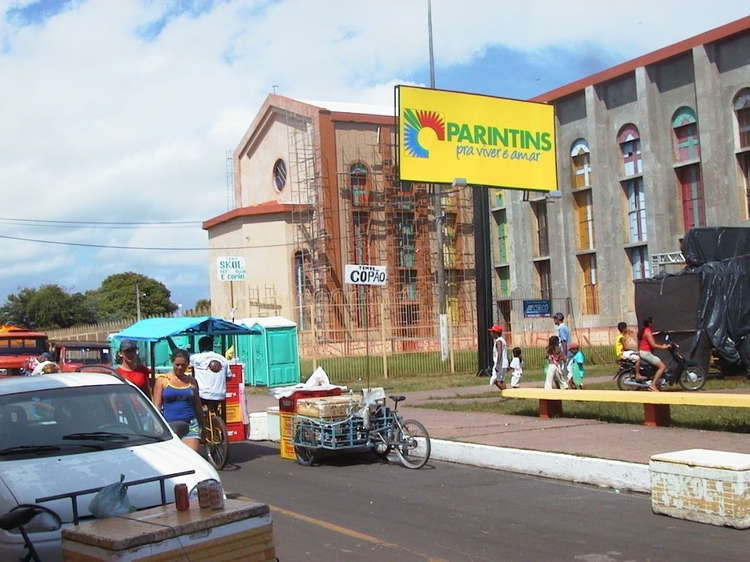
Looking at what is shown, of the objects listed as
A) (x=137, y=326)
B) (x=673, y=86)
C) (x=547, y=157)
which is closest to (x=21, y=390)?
(x=137, y=326)

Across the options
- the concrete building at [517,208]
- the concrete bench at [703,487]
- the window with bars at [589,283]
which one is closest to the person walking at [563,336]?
the concrete building at [517,208]

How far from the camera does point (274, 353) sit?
27703 millimetres

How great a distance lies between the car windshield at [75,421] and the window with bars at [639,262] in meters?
32.7

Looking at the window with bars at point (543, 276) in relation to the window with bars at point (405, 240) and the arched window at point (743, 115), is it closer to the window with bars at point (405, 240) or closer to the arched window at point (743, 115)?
the window with bars at point (405, 240)

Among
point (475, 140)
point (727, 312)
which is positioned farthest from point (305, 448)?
point (475, 140)

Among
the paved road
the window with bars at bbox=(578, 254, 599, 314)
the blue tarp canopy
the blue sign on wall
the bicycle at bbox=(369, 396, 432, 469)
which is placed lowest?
the paved road

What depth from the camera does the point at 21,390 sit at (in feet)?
23.4

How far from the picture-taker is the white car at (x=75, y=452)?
5.51 m

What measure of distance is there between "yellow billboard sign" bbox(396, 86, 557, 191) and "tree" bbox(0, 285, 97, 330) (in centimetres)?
5929

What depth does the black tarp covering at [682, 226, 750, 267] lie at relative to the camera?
890 inches

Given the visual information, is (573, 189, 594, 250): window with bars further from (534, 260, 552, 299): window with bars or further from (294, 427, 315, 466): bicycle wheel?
(294, 427, 315, 466): bicycle wheel

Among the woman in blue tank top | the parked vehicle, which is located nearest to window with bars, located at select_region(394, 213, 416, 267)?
the parked vehicle

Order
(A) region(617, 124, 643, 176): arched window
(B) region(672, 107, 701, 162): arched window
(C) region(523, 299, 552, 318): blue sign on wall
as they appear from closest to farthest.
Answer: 1. (C) region(523, 299, 552, 318): blue sign on wall
2. (B) region(672, 107, 701, 162): arched window
3. (A) region(617, 124, 643, 176): arched window

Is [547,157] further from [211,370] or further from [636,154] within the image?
[211,370]
